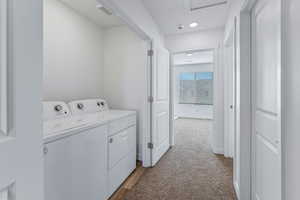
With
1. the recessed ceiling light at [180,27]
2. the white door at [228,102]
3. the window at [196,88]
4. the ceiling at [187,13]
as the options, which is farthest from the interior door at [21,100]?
the window at [196,88]

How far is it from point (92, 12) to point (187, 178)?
2.73 meters

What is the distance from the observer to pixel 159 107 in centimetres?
263

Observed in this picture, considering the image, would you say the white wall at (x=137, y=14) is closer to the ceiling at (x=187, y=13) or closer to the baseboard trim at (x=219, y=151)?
the ceiling at (x=187, y=13)

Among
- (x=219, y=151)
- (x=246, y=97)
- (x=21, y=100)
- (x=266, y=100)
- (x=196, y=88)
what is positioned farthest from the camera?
(x=196, y=88)

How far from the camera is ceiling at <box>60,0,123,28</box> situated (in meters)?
2.07

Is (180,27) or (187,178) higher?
(180,27)

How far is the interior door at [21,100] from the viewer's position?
44cm

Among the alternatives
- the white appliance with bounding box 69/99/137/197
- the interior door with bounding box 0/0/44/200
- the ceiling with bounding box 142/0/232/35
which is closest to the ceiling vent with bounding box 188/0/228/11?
the ceiling with bounding box 142/0/232/35

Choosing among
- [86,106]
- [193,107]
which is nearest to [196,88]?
[193,107]

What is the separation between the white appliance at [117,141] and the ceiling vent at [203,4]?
174cm

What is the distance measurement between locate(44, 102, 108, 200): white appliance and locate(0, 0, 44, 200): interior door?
1.69 feet

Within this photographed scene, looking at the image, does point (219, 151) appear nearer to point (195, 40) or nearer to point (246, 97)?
point (246, 97)

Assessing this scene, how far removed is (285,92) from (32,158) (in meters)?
1.14

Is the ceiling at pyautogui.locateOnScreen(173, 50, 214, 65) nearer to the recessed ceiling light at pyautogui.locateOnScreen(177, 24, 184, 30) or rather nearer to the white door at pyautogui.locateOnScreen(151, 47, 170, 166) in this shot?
the recessed ceiling light at pyautogui.locateOnScreen(177, 24, 184, 30)
